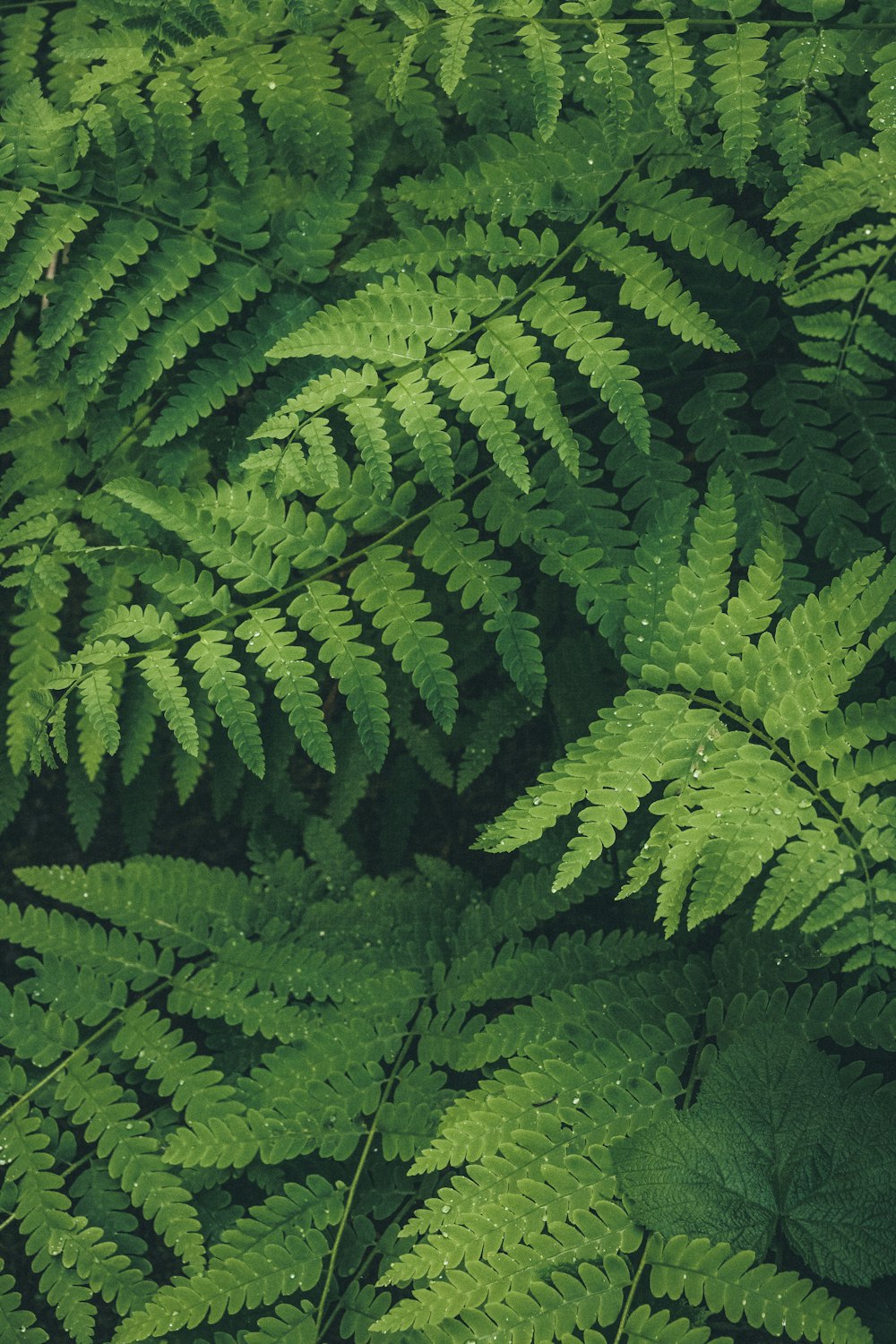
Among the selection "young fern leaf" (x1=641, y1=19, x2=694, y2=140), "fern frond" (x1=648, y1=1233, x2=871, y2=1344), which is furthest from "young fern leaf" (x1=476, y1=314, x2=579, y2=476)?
"fern frond" (x1=648, y1=1233, x2=871, y2=1344)

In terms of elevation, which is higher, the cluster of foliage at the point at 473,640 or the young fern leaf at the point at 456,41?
the young fern leaf at the point at 456,41

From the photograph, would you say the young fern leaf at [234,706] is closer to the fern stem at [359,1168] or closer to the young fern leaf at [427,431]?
the young fern leaf at [427,431]

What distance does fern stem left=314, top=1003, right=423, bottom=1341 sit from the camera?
2.12 meters

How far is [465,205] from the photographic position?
2.25m

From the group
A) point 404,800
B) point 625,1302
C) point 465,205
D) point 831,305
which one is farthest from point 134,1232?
point 831,305

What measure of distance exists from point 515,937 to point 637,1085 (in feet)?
1.64

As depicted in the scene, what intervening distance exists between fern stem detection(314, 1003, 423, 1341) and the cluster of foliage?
0.05ft

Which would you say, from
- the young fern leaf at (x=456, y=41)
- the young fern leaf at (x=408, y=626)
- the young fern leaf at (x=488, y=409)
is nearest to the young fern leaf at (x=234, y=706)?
the young fern leaf at (x=408, y=626)

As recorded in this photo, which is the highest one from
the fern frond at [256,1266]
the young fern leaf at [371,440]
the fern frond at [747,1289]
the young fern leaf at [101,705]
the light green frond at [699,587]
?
the young fern leaf at [371,440]

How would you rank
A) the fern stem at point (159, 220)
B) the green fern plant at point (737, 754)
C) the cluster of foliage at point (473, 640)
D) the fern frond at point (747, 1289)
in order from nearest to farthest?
the fern frond at point (747, 1289), the green fern plant at point (737, 754), the cluster of foliage at point (473, 640), the fern stem at point (159, 220)

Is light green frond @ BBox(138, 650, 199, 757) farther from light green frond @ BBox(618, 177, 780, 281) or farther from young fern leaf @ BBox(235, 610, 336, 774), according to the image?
light green frond @ BBox(618, 177, 780, 281)

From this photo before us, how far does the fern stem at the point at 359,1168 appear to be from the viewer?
2.12 meters

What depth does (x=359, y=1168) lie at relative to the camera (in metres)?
2.22

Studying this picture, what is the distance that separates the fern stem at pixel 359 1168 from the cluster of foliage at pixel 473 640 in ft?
0.05
